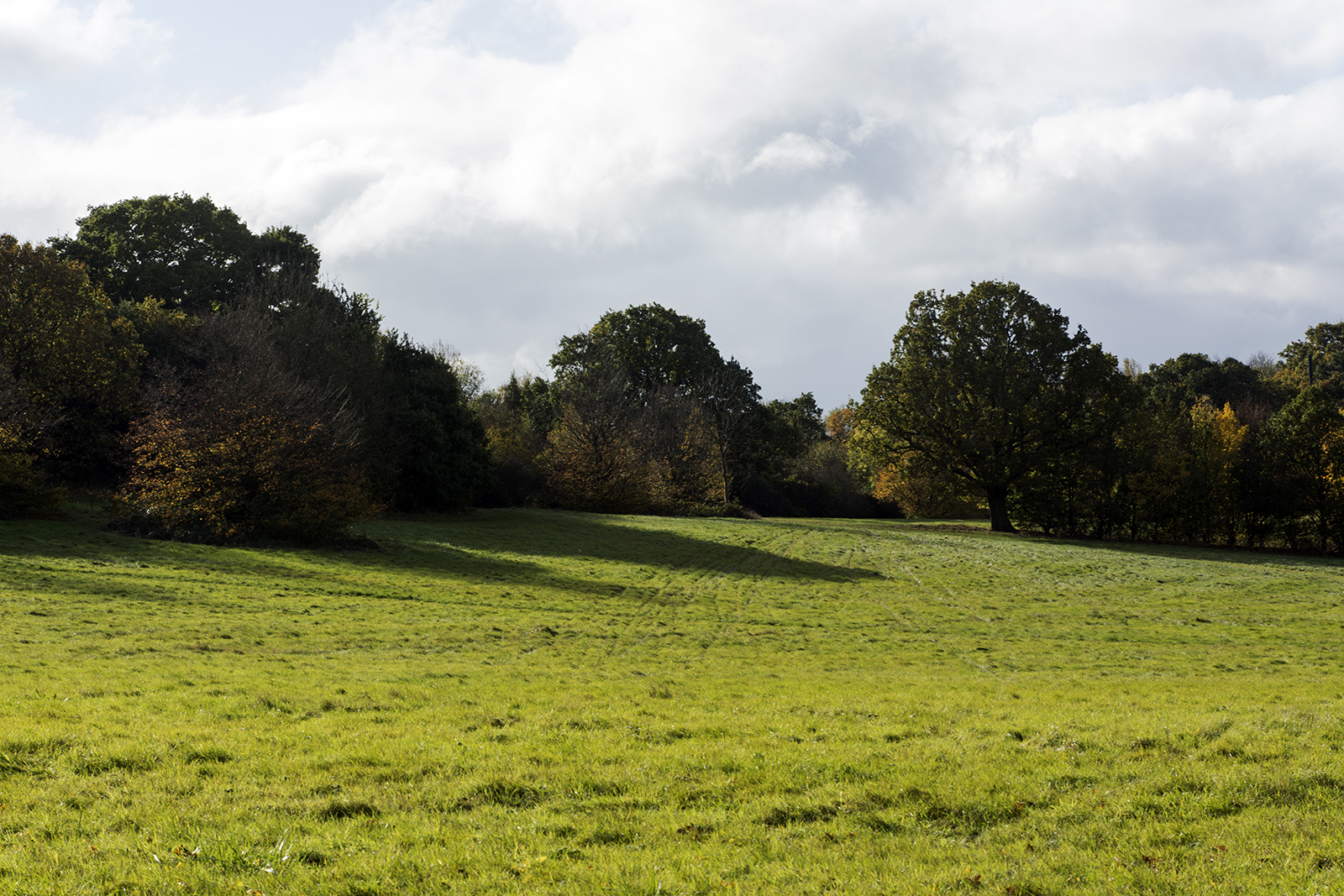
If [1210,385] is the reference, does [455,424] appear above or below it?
below

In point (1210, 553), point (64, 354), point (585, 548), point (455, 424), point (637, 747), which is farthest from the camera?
point (455, 424)

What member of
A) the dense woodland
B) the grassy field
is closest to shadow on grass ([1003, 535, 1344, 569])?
the dense woodland

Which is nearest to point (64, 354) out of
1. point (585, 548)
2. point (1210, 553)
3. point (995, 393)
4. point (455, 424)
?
point (455, 424)

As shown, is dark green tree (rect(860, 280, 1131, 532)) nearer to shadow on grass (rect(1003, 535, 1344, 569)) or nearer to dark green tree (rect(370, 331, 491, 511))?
shadow on grass (rect(1003, 535, 1344, 569))

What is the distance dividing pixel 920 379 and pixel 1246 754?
48.7m

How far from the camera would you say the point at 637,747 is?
935cm

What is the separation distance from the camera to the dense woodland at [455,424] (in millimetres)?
33500

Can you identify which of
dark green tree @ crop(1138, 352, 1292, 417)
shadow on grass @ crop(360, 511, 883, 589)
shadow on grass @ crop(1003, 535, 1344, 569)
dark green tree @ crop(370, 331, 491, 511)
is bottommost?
shadow on grass @ crop(360, 511, 883, 589)

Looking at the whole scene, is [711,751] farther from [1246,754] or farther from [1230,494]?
[1230,494]

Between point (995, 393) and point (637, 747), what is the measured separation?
4972cm

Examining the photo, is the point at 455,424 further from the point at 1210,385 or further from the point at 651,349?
the point at 1210,385

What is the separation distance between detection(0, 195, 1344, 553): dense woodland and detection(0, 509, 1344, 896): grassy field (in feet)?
35.1

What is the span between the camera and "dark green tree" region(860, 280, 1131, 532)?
174 ft

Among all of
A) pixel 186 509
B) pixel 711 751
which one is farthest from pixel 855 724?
pixel 186 509
